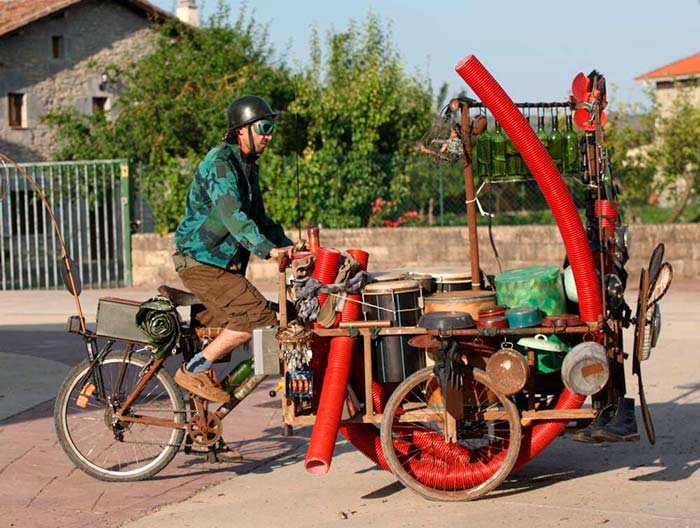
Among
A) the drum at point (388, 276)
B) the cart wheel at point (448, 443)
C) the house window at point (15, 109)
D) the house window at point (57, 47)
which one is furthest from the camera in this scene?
the house window at point (57, 47)

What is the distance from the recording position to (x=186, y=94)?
2686cm

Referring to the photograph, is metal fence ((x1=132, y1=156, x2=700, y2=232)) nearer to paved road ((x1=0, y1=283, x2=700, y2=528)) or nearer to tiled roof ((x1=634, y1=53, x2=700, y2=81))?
paved road ((x1=0, y1=283, x2=700, y2=528))

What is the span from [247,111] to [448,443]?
2.02 metres

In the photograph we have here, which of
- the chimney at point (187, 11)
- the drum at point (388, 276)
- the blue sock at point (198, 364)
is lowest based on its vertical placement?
the blue sock at point (198, 364)

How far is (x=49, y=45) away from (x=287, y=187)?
14.1 metres

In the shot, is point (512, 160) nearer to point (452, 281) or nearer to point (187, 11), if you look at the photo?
point (452, 281)

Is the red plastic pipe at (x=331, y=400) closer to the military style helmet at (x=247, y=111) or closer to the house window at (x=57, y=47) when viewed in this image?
the military style helmet at (x=247, y=111)

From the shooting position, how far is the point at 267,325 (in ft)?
22.1

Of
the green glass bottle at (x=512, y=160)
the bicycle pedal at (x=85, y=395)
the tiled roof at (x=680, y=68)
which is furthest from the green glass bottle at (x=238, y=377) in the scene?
the tiled roof at (x=680, y=68)

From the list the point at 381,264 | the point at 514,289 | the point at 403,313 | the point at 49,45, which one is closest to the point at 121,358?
the point at 403,313

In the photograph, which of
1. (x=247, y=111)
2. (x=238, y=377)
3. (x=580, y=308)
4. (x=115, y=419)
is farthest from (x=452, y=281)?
(x=115, y=419)

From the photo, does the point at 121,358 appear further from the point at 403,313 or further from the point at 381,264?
the point at 381,264

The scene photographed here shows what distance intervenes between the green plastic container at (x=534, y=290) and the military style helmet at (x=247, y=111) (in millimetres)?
1530

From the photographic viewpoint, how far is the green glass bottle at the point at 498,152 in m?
7.01
